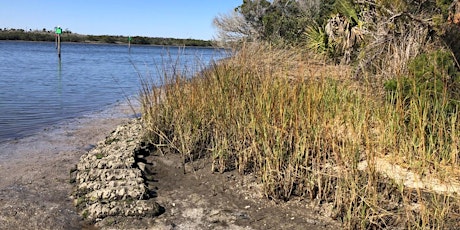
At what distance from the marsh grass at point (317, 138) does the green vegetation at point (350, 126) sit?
2cm

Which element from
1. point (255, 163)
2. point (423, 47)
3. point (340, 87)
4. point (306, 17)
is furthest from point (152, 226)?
point (306, 17)


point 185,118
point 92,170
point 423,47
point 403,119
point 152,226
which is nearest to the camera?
point 152,226

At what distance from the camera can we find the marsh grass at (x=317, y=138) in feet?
13.8

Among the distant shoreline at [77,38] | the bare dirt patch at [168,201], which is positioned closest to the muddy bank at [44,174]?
the bare dirt patch at [168,201]

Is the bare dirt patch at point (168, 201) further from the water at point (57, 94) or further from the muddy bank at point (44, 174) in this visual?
the water at point (57, 94)

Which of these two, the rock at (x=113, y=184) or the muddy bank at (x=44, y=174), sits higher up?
the rock at (x=113, y=184)

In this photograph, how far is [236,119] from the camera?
5.99 m

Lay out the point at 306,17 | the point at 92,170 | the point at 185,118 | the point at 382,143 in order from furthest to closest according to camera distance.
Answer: the point at 306,17 < the point at 185,118 < the point at 92,170 < the point at 382,143

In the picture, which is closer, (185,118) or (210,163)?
(210,163)

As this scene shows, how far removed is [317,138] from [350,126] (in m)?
0.40

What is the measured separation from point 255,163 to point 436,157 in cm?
201

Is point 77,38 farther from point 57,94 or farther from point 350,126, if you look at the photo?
point 350,126

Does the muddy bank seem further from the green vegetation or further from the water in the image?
the green vegetation

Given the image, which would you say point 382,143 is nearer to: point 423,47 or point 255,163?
point 255,163
